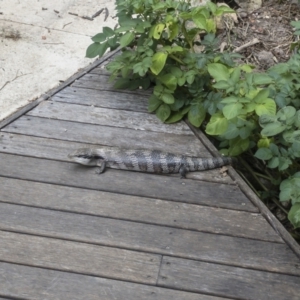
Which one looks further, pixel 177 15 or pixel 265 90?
pixel 177 15

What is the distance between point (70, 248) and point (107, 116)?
1310 mm

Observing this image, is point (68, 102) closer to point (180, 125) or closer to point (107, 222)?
point (180, 125)

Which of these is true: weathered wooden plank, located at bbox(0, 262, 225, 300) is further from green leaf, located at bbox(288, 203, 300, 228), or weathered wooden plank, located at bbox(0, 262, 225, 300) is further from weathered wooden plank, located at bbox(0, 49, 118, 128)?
weathered wooden plank, located at bbox(0, 49, 118, 128)

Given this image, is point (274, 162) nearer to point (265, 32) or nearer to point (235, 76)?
point (235, 76)

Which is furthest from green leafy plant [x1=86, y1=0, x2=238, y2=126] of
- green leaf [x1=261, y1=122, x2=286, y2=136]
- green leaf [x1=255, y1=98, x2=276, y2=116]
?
green leaf [x1=261, y1=122, x2=286, y2=136]

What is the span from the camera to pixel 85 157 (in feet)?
11.3

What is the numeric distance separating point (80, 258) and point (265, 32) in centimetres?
329

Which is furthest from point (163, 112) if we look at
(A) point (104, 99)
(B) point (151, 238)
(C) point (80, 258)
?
(C) point (80, 258)

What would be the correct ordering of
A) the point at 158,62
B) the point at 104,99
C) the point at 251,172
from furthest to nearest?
the point at 104,99 < the point at 158,62 < the point at 251,172

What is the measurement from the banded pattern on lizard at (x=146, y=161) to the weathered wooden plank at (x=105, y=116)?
1.27 ft

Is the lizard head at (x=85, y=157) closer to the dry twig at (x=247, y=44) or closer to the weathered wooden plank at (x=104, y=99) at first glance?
the weathered wooden plank at (x=104, y=99)

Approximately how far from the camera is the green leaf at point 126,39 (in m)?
3.71

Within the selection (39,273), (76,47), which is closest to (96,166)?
(39,273)

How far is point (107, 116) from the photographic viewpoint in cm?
396
